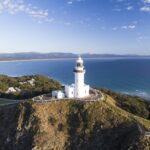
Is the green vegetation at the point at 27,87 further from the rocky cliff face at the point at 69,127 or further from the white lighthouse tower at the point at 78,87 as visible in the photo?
the rocky cliff face at the point at 69,127

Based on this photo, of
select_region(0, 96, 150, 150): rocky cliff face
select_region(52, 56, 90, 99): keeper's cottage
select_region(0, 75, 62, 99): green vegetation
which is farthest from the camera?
select_region(0, 75, 62, 99): green vegetation

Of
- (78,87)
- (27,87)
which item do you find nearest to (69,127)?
(78,87)

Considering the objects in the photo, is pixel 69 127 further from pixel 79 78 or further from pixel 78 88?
pixel 79 78

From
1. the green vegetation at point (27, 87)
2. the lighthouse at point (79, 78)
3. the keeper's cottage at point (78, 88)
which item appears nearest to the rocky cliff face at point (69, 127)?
the keeper's cottage at point (78, 88)

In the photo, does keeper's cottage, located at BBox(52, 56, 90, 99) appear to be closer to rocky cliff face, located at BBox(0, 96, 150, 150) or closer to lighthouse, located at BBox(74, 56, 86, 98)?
lighthouse, located at BBox(74, 56, 86, 98)

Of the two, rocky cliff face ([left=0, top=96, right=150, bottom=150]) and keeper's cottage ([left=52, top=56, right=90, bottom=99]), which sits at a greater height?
keeper's cottage ([left=52, top=56, right=90, bottom=99])

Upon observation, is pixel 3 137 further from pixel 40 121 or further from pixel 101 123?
pixel 101 123

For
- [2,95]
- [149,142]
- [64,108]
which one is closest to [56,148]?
[64,108]

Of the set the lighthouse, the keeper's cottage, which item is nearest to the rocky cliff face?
the keeper's cottage
